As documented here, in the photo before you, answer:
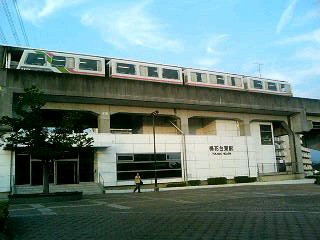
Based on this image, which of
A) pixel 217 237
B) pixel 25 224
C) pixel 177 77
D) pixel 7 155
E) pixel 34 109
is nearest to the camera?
pixel 217 237

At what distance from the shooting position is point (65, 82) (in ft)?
109

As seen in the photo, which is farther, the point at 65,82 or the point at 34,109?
the point at 65,82

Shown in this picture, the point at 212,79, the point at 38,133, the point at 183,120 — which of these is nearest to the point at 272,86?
the point at 212,79

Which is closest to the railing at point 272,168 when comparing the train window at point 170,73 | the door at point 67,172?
the train window at point 170,73

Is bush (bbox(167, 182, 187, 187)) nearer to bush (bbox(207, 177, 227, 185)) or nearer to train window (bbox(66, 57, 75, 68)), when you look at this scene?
bush (bbox(207, 177, 227, 185))

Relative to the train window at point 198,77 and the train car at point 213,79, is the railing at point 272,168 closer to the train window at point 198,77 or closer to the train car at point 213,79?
the train car at point 213,79

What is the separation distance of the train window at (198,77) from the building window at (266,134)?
460 inches

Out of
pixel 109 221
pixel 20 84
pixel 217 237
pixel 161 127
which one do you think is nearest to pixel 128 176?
pixel 161 127

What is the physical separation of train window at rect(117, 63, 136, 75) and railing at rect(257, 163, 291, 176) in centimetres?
1981

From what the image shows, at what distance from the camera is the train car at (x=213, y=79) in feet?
131

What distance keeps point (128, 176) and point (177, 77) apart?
483 inches

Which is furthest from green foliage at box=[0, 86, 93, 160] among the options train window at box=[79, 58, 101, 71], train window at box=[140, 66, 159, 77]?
train window at box=[140, 66, 159, 77]

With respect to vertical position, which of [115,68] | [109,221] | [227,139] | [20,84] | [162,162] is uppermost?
[115,68]

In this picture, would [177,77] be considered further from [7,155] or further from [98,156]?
[7,155]
